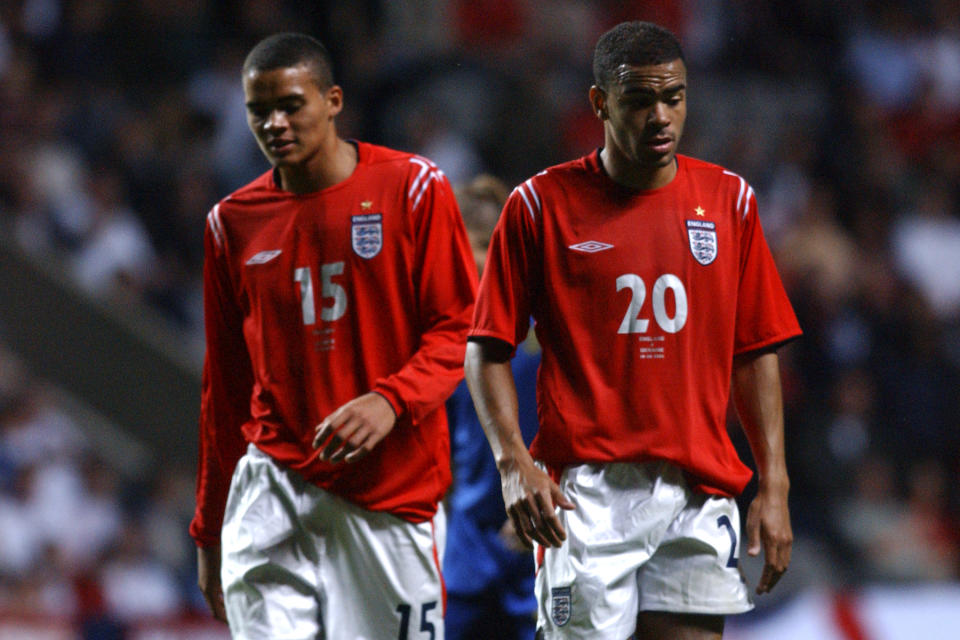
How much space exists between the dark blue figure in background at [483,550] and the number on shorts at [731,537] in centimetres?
123

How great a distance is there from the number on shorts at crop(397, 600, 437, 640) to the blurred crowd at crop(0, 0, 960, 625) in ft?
11.1

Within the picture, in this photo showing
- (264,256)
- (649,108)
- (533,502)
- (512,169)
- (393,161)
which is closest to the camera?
(533,502)

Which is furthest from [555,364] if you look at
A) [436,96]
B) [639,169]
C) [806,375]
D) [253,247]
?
[436,96]

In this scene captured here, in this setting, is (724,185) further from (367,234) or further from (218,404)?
(218,404)

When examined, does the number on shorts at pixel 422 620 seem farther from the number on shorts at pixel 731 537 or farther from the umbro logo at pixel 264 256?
the umbro logo at pixel 264 256

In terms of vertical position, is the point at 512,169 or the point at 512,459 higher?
the point at 512,169

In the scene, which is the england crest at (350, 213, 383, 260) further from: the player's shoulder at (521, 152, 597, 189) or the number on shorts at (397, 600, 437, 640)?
the number on shorts at (397, 600, 437, 640)

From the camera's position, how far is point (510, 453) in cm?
314

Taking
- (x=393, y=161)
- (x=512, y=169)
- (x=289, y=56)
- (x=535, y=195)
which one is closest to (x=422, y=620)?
(x=535, y=195)

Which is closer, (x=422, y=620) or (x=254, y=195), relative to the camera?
(x=422, y=620)

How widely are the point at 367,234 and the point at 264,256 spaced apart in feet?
0.98

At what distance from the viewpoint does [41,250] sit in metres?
8.83

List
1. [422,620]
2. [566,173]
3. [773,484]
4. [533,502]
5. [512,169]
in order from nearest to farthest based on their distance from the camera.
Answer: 1. [533,502]
2. [773,484]
3. [566,173]
4. [422,620]
5. [512,169]

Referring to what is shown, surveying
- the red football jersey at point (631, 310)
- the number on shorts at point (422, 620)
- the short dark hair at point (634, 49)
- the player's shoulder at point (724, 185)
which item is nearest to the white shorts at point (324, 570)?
the number on shorts at point (422, 620)
